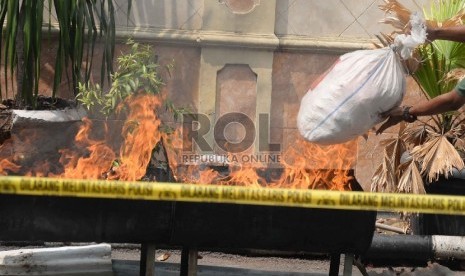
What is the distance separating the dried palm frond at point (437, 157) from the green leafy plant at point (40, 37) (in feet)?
8.39

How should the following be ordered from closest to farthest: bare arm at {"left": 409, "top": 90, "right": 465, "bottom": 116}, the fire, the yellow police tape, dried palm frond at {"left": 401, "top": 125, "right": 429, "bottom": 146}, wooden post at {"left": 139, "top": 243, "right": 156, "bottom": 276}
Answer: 1. the yellow police tape
2. wooden post at {"left": 139, "top": 243, "right": 156, "bottom": 276}
3. bare arm at {"left": 409, "top": 90, "right": 465, "bottom": 116}
4. the fire
5. dried palm frond at {"left": 401, "top": 125, "right": 429, "bottom": 146}

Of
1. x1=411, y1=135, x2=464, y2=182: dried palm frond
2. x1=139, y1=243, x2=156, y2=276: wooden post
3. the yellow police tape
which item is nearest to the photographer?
the yellow police tape

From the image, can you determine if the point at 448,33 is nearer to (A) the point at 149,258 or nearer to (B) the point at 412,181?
(B) the point at 412,181

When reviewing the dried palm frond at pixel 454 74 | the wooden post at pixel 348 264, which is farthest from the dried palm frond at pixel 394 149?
the wooden post at pixel 348 264

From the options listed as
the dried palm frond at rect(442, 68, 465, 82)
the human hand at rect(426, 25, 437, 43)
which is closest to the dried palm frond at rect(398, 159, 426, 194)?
the dried palm frond at rect(442, 68, 465, 82)

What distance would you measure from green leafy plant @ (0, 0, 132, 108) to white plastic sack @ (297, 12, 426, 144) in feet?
9.48

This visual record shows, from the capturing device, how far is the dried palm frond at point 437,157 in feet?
19.6

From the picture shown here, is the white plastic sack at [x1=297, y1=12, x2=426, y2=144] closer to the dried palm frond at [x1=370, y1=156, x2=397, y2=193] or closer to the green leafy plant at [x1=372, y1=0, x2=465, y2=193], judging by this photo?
the green leafy plant at [x1=372, y1=0, x2=465, y2=193]

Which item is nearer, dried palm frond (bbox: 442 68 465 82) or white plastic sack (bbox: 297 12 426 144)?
white plastic sack (bbox: 297 12 426 144)

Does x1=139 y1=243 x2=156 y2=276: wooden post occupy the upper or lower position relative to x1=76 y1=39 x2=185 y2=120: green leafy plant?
lower

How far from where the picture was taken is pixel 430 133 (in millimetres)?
Result: 6293

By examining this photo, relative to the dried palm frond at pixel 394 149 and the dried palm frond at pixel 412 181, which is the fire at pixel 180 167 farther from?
the dried palm frond at pixel 394 149

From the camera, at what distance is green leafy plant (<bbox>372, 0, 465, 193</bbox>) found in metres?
6.03

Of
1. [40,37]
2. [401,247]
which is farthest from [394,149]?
[40,37]
